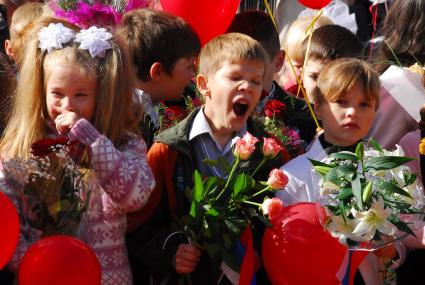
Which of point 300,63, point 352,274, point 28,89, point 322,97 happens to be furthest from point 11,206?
point 300,63

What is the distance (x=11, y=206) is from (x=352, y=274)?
137cm

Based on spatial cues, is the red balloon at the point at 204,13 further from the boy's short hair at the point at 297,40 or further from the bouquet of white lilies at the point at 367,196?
the bouquet of white lilies at the point at 367,196

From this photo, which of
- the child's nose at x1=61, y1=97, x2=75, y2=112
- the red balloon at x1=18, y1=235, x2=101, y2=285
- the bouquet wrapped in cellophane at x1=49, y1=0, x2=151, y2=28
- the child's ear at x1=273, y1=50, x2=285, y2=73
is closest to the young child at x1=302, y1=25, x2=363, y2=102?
the child's ear at x1=273, y1=50, x2=285, y2=73

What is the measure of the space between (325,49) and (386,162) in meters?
1.81

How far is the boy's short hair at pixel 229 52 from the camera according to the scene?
369cm

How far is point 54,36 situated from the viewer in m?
3.44

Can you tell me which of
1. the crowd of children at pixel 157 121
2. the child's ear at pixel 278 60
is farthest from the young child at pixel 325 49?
the crowd of children at pixel 157 121

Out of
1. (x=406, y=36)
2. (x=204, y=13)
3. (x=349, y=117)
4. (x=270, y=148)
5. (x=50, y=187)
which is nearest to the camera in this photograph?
(x=50, y=187)

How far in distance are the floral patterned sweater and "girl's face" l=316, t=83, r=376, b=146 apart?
3.25ft

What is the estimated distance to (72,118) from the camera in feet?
10.6

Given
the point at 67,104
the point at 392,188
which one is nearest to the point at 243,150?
the point at 392,188

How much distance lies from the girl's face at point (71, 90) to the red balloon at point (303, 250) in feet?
2.77

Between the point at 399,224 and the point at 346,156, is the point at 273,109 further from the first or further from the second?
the point at 399,224

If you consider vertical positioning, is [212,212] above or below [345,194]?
below
